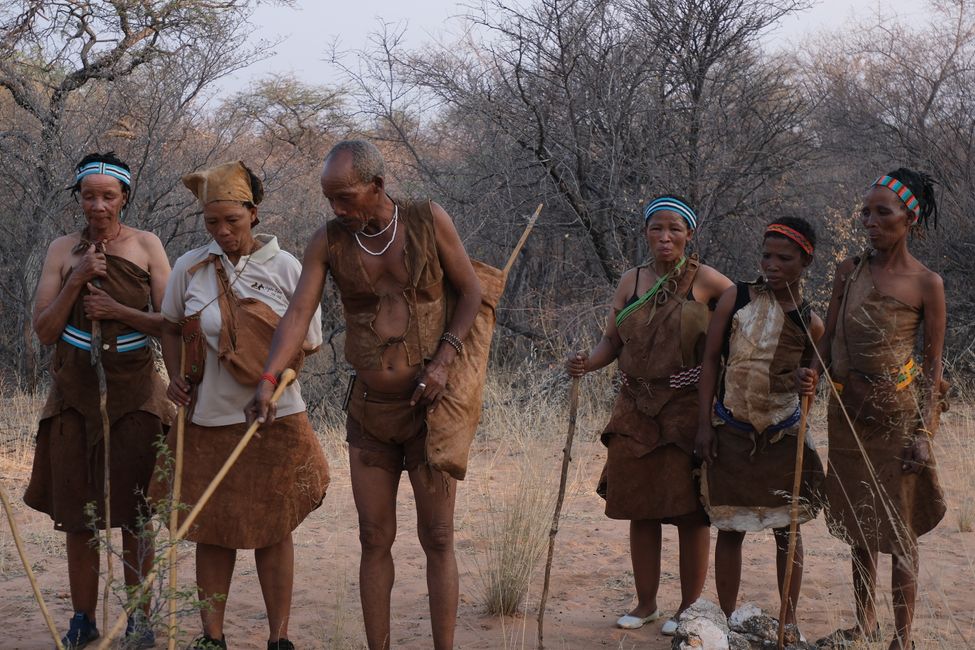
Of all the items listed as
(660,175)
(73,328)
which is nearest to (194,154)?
(660,175)

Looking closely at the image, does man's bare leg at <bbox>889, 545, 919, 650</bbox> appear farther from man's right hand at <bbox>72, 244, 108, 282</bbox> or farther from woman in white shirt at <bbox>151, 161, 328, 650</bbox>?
man's right hand at <bbox>72, 244, 108, 282</bbox>

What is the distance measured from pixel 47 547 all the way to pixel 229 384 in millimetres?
2644

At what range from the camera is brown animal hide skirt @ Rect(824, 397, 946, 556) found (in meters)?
3.58

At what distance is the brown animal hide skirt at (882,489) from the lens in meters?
3.58

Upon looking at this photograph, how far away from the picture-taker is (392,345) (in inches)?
133

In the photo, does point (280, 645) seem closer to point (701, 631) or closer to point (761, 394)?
point (701, 631)

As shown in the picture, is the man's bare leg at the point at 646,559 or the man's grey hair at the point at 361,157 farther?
the man's bare leg at the point at 646,559

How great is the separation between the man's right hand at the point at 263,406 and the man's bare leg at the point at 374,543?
388 millimetres

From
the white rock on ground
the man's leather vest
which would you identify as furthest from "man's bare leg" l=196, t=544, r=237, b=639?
the white rock on ground

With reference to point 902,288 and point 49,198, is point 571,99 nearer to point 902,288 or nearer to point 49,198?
point 49,198

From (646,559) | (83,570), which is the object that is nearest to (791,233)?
(646,559)

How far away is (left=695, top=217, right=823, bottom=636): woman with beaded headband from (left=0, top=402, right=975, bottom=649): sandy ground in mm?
554

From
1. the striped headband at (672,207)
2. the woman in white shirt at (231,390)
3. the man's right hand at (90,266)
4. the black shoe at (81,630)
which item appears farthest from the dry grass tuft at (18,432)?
the striped headband at (672,207)

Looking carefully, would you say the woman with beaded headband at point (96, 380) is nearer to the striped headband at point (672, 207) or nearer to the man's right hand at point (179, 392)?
the man's right hand at point (179, 392)
